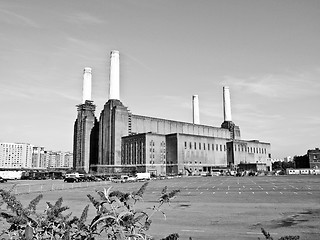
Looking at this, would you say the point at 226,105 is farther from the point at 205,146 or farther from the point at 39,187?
the point at 39,187

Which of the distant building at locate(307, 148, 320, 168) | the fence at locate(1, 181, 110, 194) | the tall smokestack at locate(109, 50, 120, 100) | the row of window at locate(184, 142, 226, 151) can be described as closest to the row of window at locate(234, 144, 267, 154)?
the row of window at locate(184, 142, 226, 151)

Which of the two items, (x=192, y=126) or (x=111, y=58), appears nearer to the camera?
(x=111, y=58)

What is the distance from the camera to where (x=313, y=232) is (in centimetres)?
1406

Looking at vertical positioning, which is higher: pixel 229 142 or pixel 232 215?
pixel 229 142

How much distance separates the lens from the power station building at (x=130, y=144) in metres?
138

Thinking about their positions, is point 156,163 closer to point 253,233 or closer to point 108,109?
point 108,109

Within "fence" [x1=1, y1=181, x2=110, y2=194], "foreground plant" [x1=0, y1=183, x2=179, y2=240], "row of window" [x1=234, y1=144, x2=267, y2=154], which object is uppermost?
"row of window" [x1=234, y1=144, x2=267, y2=154]

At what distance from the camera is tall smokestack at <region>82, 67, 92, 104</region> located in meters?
149

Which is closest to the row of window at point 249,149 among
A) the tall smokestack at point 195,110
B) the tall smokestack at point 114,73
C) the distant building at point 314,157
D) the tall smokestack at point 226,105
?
the tall smokestack at point 226,105

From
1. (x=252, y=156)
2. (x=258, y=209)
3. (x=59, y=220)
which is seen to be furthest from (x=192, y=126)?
(x=59, y=220)

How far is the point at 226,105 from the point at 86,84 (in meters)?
Answer: 80.3

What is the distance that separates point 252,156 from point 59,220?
187m

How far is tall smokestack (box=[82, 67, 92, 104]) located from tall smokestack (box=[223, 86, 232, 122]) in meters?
73.4

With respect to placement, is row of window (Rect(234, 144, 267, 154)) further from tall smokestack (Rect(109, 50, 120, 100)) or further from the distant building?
tall smokestack (Rect(109, 50, 120, 100))
